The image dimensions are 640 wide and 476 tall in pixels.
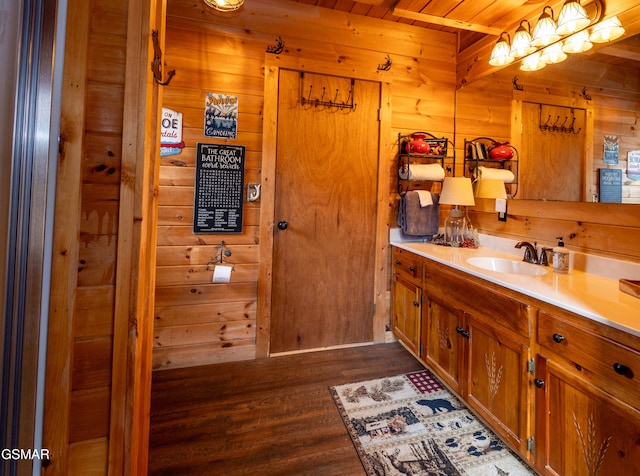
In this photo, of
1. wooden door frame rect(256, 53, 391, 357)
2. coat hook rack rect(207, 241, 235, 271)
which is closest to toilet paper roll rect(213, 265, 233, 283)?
coat hook rack rect(207, 241, 235, 271)

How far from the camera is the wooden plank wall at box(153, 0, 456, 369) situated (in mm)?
2088

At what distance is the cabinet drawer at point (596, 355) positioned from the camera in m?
0.92

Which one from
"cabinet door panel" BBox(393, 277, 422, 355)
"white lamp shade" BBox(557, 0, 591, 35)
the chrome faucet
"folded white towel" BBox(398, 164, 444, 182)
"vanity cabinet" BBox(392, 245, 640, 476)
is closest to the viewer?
"vanity cabinet" BBox(392, 245, 640, 476)

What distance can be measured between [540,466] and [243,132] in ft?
7.87

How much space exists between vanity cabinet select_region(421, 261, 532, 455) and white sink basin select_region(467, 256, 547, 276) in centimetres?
28

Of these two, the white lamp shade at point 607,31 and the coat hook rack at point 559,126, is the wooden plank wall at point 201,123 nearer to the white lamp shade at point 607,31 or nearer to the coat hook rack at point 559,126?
the coat hook rack at point 559,126

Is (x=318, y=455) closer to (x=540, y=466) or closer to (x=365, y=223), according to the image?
(x=540, y=466)

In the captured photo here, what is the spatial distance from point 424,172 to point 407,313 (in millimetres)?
1095

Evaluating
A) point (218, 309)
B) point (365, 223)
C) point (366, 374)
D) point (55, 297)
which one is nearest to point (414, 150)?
point (365, 223)

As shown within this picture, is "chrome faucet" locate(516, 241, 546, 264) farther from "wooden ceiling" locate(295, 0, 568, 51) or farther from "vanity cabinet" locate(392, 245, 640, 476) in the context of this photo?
"wooden ceiling" locate(295, 0, 568, 51)

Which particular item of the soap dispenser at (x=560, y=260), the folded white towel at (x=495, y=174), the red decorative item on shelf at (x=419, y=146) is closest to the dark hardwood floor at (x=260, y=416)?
the soap dispenser at (x=560, y=260)

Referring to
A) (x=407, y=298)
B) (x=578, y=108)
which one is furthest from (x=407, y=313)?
(x=578, y=108)

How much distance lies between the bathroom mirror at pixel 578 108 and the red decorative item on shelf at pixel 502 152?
0.05 meters

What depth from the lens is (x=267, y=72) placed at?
2207mm
